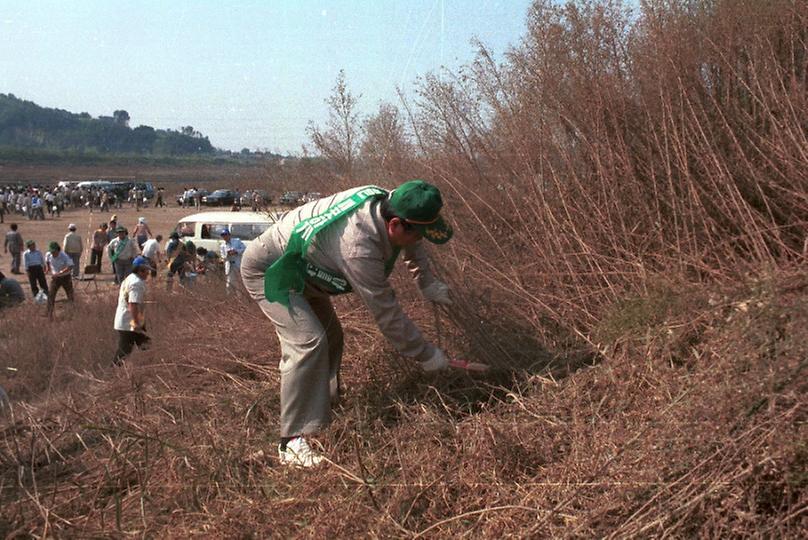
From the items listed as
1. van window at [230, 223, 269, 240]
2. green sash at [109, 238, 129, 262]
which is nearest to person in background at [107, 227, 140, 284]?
green sash at [109, 238, 129, 262]

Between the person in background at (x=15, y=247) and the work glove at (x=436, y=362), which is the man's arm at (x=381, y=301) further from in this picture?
the person in background at (x=15, y=247)

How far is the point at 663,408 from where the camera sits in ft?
9.30

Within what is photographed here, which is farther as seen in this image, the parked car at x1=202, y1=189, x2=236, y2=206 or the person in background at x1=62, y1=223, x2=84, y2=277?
the parked car at x1=202, y1=189, x2=236, y2=206

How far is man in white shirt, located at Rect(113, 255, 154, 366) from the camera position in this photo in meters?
6.93

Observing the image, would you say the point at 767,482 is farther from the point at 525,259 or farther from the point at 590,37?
the point at 590,37

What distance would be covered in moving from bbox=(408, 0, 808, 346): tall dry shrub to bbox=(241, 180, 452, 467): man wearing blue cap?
43.9 inches

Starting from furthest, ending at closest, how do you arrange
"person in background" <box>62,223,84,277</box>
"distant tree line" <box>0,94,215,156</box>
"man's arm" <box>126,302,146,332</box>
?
"distant tree line" <box>0,94,215,156</box> → "person in background" <box>62,223,84,277</box> → "man's arm" <box>126,302,146,332</box>

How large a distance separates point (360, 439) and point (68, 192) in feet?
136

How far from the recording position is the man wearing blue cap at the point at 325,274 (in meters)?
3.26

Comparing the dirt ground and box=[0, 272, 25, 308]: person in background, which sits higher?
the dirt ground

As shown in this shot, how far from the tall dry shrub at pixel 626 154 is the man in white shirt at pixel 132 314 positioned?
3056mm

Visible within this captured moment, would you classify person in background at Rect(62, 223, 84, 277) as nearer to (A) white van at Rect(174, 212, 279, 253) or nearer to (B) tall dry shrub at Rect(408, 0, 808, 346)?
(A) white van at Rect(174, 212, 279, 253)

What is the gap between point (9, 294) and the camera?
10.7m

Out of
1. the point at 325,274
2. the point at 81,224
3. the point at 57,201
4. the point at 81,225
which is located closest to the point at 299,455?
the point at 325,274
